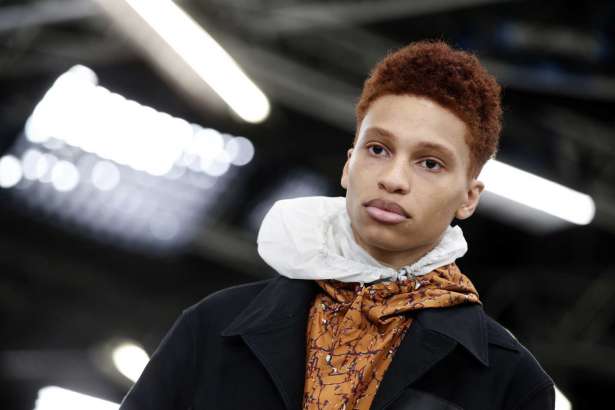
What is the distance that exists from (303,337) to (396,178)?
32 cm

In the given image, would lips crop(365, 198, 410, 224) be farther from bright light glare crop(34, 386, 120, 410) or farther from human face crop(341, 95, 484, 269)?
bright light glare crop(34, 386, 120, 410)

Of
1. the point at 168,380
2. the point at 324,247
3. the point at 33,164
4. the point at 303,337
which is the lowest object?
the point at 168,380

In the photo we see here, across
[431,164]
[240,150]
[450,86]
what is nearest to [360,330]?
[431,164]

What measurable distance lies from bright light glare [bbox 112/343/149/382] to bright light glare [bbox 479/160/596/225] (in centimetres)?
405

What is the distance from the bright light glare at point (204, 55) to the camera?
4.66 m

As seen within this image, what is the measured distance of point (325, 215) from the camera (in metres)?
1.93

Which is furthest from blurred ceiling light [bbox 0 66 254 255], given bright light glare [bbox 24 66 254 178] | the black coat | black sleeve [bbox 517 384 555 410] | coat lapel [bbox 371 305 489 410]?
black sleeve [bbox 517 384 555 410]

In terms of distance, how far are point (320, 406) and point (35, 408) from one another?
876cm

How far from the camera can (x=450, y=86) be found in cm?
179

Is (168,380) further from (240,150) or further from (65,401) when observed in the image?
(65,401)

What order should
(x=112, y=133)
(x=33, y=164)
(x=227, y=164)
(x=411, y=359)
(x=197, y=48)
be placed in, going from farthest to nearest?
1. (x=227, y=164)
2. (x=33, y=164)
3. (x=112, y=133)
4. (x=197, y=48)
5. (x=411, y=359)

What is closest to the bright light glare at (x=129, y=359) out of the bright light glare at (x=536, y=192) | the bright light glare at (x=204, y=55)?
the bright light glare at (x=204, y=55)

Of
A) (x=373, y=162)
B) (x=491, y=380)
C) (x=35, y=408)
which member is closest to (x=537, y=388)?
(x=491, y=380)

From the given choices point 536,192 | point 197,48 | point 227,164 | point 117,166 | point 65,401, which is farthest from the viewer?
point 65,401
